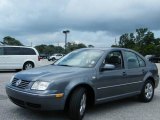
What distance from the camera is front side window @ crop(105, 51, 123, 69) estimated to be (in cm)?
777

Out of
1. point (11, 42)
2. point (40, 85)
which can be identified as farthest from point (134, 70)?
point (11, 42)

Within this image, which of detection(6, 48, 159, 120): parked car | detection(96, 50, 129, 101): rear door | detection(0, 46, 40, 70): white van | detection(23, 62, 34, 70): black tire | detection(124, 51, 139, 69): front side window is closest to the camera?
detection(6, 48, 159, 120): parked car

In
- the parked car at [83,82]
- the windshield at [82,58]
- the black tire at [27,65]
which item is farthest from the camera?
the black tire at [27,65]

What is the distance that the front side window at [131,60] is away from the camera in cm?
835

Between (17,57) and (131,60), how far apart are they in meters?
12.2

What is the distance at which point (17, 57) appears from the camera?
1964 centimetres

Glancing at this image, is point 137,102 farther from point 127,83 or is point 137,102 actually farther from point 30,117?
point 30,117

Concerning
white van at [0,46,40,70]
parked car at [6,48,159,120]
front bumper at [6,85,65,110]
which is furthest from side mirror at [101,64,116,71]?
white van at [0,46,40,70]

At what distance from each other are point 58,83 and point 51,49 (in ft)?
359

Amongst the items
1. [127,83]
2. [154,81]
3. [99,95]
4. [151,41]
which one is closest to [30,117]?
[99,95]

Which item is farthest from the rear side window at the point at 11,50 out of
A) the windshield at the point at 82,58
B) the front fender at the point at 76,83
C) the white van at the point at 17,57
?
the front fender at the point at 76,83

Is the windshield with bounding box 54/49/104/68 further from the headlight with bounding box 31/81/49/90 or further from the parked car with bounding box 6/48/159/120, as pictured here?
the headlight with bounding box 31/81/49/90

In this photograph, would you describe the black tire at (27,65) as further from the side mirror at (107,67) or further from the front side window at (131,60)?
the side mirror at (107,67)

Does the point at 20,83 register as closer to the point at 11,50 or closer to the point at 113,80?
the point at 113,80
